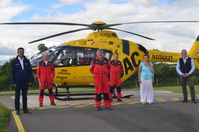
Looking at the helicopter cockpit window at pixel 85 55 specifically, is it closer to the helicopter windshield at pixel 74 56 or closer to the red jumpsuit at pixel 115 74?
the helicopter windshield at pixel 74 56

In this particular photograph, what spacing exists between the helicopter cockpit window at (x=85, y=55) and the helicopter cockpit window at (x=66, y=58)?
0.74ft

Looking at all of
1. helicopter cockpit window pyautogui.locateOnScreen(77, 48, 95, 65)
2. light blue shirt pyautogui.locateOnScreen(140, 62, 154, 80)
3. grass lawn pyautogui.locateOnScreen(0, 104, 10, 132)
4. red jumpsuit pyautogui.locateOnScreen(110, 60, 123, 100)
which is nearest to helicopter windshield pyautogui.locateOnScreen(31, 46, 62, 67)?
helicopter cockpit window pyautogui.locateOnScreen(77, 48, 95, 65)

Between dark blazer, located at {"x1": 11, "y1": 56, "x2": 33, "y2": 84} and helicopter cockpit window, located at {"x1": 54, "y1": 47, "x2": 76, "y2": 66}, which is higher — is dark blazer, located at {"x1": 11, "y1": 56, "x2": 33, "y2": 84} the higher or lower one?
the lower one

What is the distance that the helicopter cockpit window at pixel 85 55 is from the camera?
59.6ft

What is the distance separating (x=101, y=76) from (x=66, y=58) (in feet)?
18.0

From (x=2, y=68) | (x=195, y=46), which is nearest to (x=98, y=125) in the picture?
(x=195, y=46)

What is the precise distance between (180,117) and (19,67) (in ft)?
Result: 16.1

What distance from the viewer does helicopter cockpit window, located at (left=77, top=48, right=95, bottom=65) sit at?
18.2 meters

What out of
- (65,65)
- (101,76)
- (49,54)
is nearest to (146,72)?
(101,76)

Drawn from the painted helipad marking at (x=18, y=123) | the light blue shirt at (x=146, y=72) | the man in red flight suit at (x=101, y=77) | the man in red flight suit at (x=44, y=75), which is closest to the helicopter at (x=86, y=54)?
the man in red flight suit at (x=44, y=75)

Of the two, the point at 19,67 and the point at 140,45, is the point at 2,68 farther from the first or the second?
the point at 19,67

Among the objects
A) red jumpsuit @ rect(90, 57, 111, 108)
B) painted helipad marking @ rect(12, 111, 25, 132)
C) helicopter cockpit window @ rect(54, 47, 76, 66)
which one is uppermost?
helicopter cockpit window @ rect(54, 47, 76, 66)

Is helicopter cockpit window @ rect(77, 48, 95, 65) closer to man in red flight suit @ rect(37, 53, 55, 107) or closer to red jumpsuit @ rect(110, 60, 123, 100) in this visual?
red jumpsuit @ rect(110, 60, 123, 100)

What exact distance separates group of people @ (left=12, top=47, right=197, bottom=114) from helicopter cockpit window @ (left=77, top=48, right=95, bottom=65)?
2.24 m
